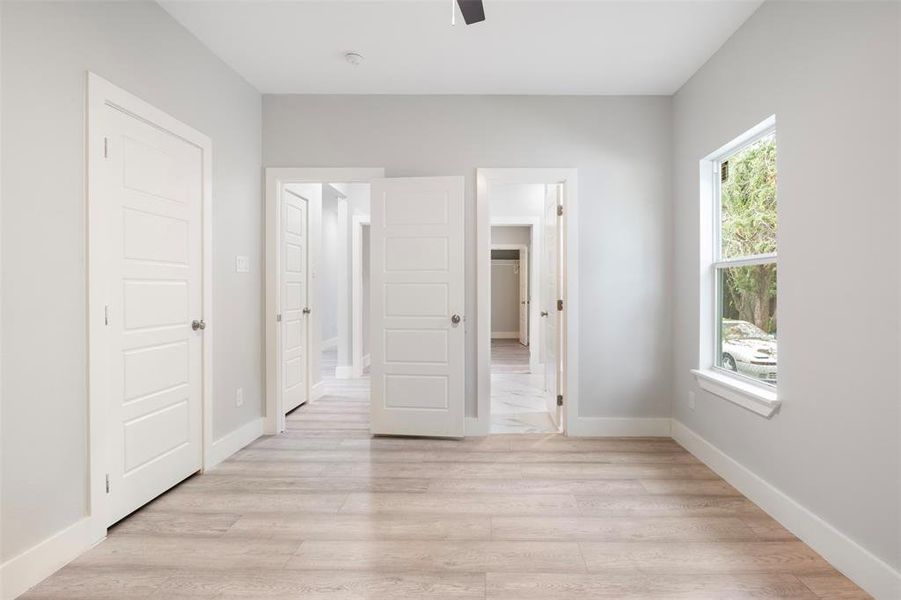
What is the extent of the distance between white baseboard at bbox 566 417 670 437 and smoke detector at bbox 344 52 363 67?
3054 millimetres

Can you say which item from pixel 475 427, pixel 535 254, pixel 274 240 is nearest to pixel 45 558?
→ pixel 274 240

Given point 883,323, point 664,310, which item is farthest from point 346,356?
point 883,323

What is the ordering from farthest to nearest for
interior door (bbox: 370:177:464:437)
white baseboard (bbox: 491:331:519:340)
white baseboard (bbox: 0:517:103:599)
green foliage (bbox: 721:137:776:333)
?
white baseboard (bbox: 491:331:519:340) → interior door (bbox: 370:177:464:437) → green foliage (bbox: 721:137:776:333) → white baseboard (bbox: 0:517:103:599)

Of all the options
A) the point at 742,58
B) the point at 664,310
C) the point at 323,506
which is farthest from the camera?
the point at 664,310

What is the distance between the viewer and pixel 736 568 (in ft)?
6.29

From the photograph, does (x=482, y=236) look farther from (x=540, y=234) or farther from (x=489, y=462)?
(x=540, y=234)

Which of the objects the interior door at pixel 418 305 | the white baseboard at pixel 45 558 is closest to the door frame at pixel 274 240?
the interior door at pixel 418 305

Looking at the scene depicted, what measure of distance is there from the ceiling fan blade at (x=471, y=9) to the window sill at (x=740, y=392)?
2.29m

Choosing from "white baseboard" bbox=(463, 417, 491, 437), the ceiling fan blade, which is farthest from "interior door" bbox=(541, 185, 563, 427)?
the ceiling fan blade

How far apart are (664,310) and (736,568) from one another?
81.7 inches

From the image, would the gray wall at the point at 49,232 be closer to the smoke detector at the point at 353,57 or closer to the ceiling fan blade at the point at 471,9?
the smoke detector at the point at 353,57

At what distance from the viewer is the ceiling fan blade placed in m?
1.73

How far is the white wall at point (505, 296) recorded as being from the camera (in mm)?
11469

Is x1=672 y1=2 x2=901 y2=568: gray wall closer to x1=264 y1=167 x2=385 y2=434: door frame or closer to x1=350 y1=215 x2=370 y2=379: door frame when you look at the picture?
x1=264 y1=167 x2=385 y2=434: door frame
